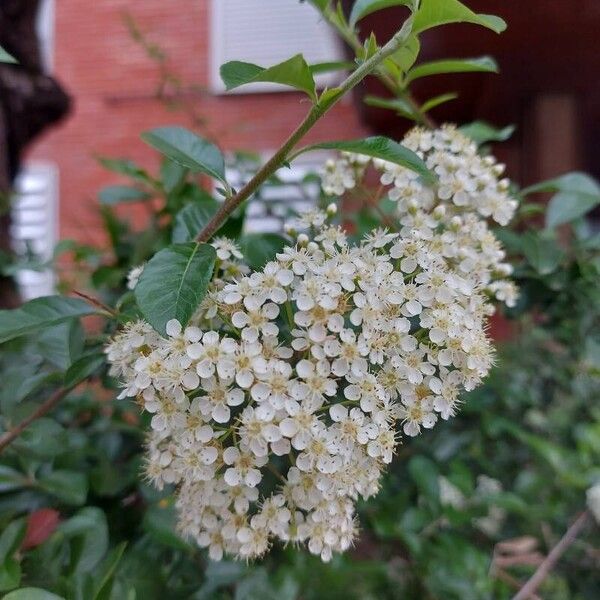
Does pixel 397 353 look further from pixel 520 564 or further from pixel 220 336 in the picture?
pixel 520 564

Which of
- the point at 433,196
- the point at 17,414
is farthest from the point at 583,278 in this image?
the point at 17,414

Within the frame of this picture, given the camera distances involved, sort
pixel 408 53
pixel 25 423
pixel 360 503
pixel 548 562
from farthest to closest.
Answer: pixel 548 562 < pixel 360 503 < pixel 25 423 < pixel 408 53

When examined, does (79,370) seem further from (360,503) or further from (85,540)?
(360,503)

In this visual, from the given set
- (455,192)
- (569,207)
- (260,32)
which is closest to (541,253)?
(569,207)

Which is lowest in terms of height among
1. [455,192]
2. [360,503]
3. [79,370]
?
[360,503]

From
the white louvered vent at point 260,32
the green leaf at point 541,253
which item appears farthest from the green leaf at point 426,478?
the white louvered vent at point 260,32

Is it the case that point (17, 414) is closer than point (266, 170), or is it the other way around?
point (266, 170)
